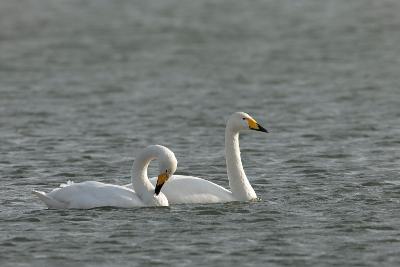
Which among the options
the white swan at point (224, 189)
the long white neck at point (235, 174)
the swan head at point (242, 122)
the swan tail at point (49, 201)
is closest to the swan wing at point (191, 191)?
the white swan at point (224, 189)

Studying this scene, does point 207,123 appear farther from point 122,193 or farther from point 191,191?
point 122,193

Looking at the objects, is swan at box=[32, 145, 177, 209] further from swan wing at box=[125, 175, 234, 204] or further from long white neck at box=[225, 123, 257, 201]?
long white neck at box=[225, 123, 257, 201]

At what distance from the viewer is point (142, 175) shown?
15.6 m

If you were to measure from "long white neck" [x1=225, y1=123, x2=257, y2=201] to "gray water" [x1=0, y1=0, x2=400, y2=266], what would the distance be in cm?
21

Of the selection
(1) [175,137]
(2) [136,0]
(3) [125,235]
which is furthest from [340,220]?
(2) [136,0]

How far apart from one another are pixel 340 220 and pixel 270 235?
1104 mm

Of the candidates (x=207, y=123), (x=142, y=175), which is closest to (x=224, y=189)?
(x=142, y=175)

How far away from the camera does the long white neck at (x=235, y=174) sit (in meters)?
16.1

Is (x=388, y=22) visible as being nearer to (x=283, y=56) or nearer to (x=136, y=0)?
(x=283, y=56)

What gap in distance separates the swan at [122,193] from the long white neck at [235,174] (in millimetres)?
981

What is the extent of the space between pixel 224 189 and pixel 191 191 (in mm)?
543

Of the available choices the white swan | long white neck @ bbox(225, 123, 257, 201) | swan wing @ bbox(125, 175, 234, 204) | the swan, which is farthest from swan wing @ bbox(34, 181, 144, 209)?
long white neck @ bbox(225, 123, 257, 201)

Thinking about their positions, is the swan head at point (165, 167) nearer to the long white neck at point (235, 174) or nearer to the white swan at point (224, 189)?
the white swan at point (224, 189)

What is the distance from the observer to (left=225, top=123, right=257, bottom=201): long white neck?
1606 cm
